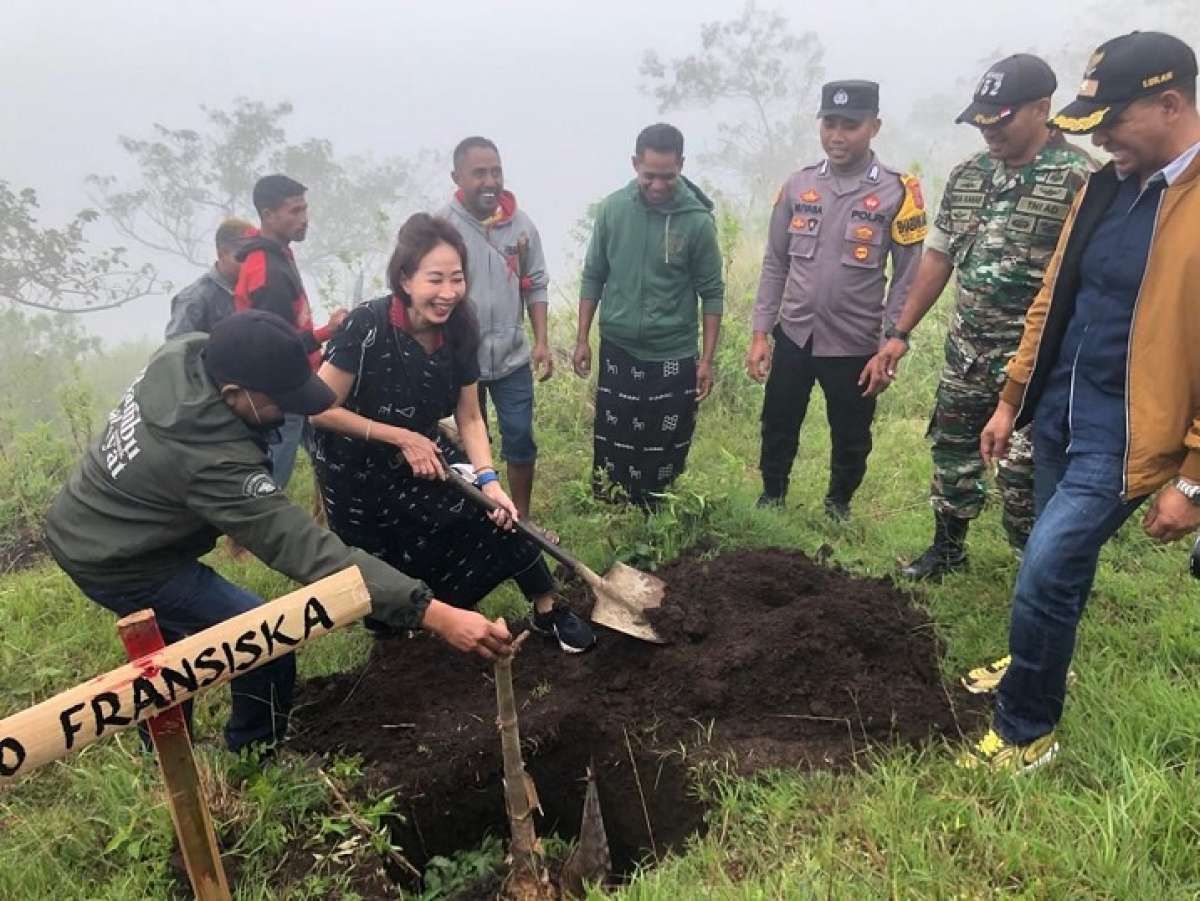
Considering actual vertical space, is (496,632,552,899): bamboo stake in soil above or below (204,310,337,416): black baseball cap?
below

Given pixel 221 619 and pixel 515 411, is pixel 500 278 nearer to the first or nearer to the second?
pixel 515 411

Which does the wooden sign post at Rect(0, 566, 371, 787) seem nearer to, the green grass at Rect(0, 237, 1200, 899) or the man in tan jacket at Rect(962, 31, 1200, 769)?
Result: the green grass at Rect(0, 237, 1200, 899)

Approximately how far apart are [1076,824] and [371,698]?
7.74ft

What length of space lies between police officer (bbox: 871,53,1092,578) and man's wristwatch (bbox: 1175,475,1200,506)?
122cm

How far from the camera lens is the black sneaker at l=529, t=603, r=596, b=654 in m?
3.29

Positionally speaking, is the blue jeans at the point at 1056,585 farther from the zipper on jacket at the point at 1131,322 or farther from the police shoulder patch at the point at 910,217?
the police shoulder patch at the point at 910,217

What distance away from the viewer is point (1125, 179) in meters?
2.12

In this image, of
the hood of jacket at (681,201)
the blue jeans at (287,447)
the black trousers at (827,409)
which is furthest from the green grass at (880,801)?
the hood of jacket at (681,201)

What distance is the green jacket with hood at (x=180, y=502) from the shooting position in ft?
6.66

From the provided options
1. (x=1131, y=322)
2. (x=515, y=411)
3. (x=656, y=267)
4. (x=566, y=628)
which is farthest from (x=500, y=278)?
(x=1131, y=322)

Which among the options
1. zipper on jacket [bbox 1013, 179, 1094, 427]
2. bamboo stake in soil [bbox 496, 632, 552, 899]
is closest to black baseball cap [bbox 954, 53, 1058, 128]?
zipper on jacket [bbox 1013, 179, 1094, 427]

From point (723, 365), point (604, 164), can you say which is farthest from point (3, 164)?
point (723, 365)

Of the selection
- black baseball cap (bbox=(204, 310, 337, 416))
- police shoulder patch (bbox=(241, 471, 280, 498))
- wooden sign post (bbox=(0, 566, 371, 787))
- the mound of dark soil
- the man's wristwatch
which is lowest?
the mound of dark soil

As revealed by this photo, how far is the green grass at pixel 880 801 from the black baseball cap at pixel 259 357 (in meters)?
1.21
